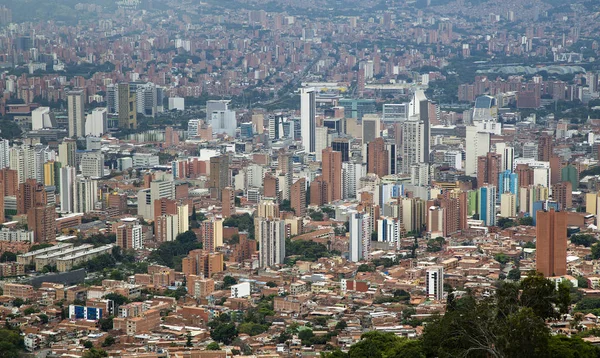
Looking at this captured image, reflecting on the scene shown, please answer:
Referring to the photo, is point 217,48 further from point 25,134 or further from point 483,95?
point 25,134

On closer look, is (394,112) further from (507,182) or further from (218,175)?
(507,182)

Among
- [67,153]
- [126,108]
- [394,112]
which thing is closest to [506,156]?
[67,153]

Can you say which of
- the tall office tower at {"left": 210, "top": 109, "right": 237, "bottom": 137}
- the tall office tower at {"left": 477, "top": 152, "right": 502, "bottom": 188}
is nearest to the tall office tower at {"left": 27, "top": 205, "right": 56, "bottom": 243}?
the tall office tower at {"left": 477, "top": 152, "right": 502, "bottom": 188}

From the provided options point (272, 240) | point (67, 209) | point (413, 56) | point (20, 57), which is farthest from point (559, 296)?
point (413, 56)

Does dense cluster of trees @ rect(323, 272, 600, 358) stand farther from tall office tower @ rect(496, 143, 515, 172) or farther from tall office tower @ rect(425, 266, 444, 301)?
tall office tower @ rect(496, 143, 515, 172)

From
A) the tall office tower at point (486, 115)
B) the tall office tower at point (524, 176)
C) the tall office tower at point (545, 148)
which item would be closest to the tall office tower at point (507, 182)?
the tall office tower at point (524, 176)

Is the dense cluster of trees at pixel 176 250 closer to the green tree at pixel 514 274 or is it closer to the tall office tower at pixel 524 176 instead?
the green tree at pixel 514 274
